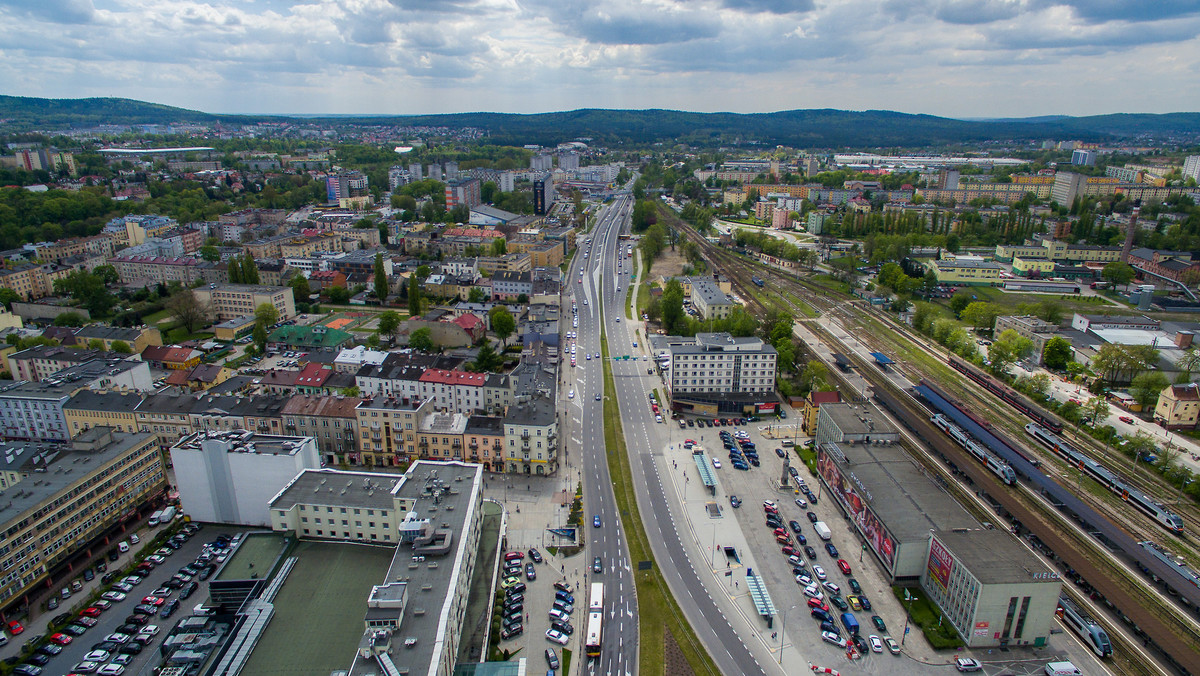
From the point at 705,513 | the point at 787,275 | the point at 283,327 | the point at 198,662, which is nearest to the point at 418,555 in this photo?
the point at 198,662

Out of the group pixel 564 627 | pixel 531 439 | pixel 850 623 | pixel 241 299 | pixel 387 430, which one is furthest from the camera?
pixel 241 299

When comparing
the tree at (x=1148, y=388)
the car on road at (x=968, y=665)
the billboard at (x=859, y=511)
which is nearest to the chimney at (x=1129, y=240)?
the tree at (x=1148, y=388)

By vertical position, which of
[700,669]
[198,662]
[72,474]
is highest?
[72,474]

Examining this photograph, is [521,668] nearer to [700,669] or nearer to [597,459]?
[700,669]

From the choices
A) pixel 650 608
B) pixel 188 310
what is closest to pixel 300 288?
pixel 188 310

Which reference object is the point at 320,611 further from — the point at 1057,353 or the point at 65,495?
the point at 1057,353

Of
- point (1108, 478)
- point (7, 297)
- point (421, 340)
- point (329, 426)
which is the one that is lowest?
point (1108, 478)

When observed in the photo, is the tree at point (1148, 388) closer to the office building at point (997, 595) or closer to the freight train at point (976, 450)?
the freight train at point (976, 450)

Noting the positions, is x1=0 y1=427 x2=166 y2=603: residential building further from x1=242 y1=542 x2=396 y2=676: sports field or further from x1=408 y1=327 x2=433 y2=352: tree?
x1=408 y1=327 x2=433 y2=352: tree

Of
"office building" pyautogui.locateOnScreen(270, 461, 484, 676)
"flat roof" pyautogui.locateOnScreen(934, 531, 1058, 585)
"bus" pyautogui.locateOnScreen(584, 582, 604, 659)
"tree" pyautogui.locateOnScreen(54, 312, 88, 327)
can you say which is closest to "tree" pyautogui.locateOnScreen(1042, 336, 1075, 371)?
"flat roof" pyautogui.locateOnScreen(934, 531, 1058, 585)
